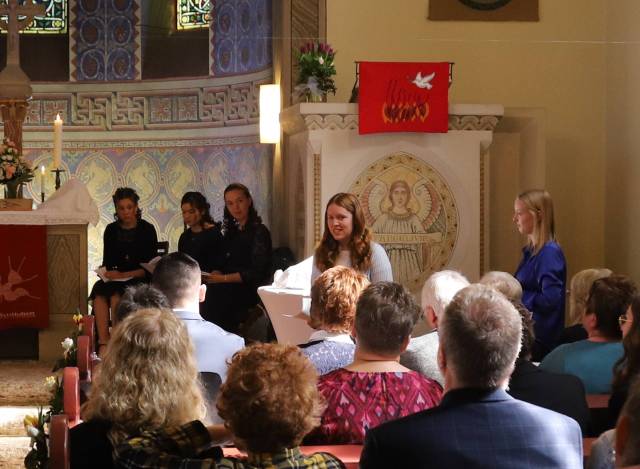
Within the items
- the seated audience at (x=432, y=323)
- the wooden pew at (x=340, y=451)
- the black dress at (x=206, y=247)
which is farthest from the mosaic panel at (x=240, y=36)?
the wooden pew at (x=340, y=451)

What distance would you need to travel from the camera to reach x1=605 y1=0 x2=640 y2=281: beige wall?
313 inches

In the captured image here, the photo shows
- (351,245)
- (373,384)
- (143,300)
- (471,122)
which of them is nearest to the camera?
(373,384)

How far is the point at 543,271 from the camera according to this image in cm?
570

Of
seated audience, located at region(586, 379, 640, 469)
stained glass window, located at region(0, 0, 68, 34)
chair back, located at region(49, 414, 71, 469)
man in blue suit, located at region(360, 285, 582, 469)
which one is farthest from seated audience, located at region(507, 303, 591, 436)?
stained glass window, located at region(0, 0, 68, 34)

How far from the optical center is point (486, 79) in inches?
337

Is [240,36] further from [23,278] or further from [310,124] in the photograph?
[23,278]

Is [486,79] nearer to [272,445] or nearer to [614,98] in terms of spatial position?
[614,98]

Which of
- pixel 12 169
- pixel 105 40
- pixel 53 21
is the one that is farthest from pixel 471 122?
pixel 53 21

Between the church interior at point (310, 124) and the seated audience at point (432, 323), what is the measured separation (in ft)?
8.26

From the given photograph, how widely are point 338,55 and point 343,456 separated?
238 inches

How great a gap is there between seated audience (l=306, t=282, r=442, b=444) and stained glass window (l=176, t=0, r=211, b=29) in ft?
27.9

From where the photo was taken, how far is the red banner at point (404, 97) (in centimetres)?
735

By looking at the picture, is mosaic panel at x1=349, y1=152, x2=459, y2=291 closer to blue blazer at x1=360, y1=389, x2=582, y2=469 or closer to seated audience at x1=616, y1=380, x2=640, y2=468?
blue blazer at x1=360, y1=389, x2=582, y2=469

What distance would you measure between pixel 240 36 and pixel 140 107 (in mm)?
1373
